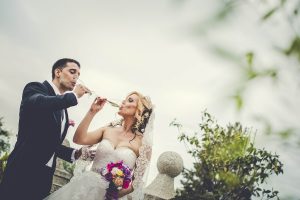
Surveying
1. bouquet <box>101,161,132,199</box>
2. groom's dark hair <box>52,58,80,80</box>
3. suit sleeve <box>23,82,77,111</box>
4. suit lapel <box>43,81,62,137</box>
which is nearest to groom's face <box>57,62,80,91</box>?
groom's dark hair <box>52,58,80,80</box>

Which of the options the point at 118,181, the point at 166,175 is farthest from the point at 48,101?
the point at 166,175

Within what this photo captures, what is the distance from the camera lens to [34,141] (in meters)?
3.34

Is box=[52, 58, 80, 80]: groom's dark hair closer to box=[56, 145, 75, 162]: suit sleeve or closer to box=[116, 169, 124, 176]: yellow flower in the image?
box=[56, 145, 75, 162]: suit sleeve

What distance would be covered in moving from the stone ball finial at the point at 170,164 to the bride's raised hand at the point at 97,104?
3.13 m

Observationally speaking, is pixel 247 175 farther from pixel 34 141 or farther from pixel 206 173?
pixel 34 141

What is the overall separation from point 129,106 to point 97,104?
694mm

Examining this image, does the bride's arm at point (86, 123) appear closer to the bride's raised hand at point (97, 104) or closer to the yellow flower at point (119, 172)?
Result: the bride's raised hand at point (97, 104)

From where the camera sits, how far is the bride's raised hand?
4.30m

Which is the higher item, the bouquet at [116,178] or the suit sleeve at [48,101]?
the suit sleeve at [48,101]

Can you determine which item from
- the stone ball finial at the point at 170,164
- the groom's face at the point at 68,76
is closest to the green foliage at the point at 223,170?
the stone ball finial at the point at 170,164

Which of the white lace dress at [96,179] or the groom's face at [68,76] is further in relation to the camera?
the groom's face at [68,76]

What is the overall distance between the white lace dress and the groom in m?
0.28

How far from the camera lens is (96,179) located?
12.9 ft

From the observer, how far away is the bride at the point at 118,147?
3806 millimetres
